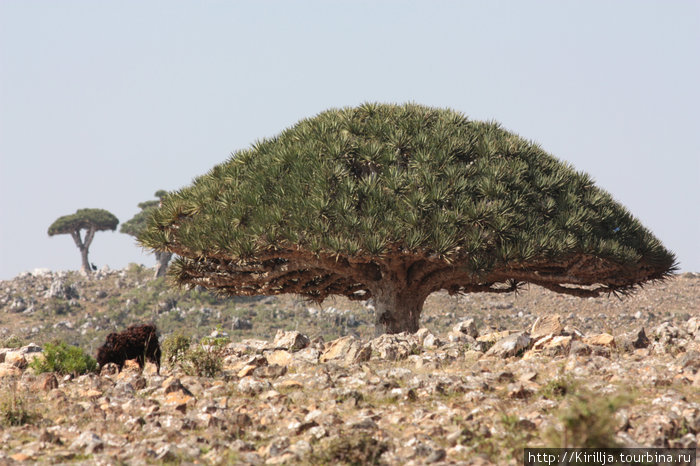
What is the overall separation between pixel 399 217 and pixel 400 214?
8 cm

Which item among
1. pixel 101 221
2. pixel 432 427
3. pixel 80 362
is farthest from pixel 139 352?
pixel 101 221

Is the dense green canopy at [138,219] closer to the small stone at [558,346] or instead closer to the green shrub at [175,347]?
the green shrub at [175,347]

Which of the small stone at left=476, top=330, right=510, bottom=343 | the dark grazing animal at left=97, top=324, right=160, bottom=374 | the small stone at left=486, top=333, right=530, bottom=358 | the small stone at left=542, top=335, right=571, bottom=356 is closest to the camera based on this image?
the small stone at left=542, top=335, right=571, bottom=356

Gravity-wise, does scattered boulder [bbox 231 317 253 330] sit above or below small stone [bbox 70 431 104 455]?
above

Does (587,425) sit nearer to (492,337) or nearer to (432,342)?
(432,342)

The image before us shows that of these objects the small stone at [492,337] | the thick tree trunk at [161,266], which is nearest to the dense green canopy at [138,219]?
the thick tree trunk at [161,266]

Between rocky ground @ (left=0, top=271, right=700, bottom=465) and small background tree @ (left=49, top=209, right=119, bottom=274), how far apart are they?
7262cm

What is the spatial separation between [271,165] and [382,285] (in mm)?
4063

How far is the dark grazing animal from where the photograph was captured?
53.6 feet

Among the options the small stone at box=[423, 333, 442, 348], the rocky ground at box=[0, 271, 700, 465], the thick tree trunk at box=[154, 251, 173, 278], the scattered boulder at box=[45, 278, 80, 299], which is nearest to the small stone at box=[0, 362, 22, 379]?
the rocky ground at box=[0, 271, 700, 465]

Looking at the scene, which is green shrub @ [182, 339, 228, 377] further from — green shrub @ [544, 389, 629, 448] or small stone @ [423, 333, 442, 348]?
green shrub @ [544, 389, 629, 448]

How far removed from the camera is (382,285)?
1900cm

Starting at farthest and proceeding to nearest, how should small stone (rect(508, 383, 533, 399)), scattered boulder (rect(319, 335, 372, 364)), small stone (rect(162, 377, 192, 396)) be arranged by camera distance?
scattered boulder (rect(319, 335, 372, 364)) → small stone (rect(162, 377, 192, 396)) → small stone (rect(508, 383, 533, 399))

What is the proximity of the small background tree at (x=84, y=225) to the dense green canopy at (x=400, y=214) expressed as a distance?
73.7 m
